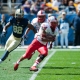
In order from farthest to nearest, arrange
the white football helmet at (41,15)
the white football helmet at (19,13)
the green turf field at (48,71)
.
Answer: the white football helmet at (41,15) → the white football helmet at (19,13) → the green turf field at (48,71)

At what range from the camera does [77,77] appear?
7.59 m

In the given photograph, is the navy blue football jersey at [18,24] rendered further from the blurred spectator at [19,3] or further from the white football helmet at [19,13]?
the blurred spectator at [19,3]

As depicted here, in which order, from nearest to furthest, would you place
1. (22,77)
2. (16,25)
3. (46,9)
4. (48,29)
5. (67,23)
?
(22,77), (48,29), (16,25), (67,23), (46,9)

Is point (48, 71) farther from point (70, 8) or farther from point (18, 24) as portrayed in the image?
point (70, 8)

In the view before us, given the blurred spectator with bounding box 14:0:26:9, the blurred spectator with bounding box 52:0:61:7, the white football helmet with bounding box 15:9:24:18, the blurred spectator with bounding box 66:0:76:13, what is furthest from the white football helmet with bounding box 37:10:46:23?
the blurred spectator with bounding box 14:0:26:9

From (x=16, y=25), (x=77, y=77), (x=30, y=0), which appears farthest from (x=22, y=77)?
(x=30, y=0)

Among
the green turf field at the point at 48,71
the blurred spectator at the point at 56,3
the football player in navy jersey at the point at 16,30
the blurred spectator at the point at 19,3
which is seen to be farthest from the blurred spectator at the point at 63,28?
the football player in navy jersey at the point at 16,30

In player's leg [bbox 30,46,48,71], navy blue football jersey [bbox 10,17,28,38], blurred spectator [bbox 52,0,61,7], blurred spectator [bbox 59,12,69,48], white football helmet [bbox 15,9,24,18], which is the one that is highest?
white football helmet [bbox 15,9,24,18]

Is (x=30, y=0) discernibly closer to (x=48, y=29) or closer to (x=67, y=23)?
(x=67, y=23)

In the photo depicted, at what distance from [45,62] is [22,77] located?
268 cm

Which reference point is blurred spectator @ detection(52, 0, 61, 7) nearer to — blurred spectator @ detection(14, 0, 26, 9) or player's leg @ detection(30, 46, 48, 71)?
blurred spectator @ detection(14, 0, 26, 9)

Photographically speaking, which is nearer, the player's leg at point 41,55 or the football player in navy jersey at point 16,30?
the player's leg at point 41,55

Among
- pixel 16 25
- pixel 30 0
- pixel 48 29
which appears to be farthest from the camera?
pixel 30 0

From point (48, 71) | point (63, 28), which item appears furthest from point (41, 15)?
point (63, 28)
